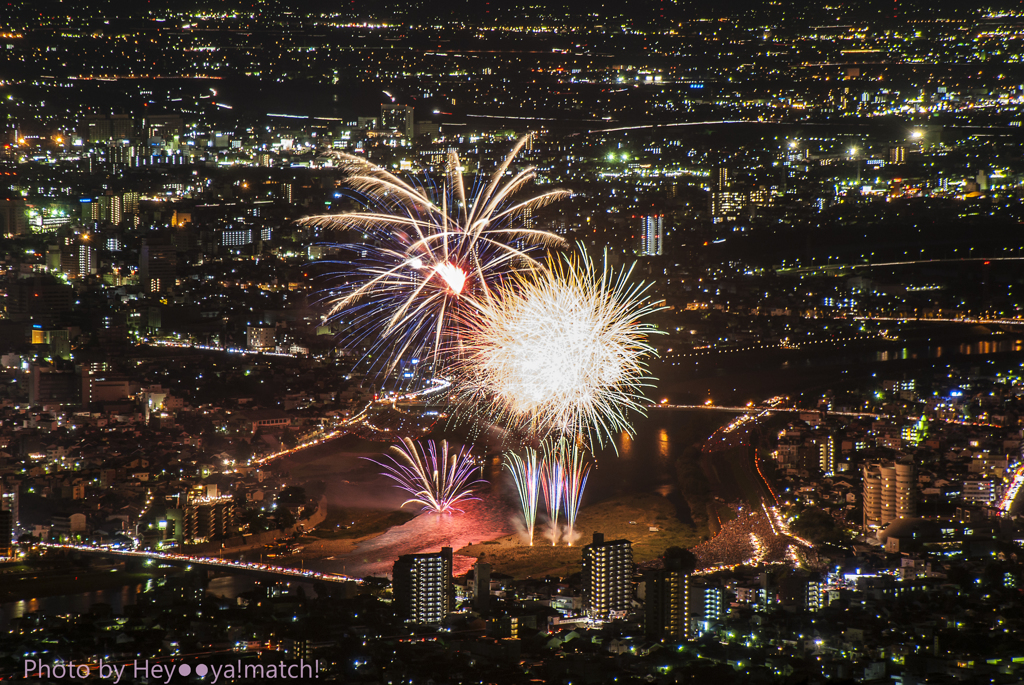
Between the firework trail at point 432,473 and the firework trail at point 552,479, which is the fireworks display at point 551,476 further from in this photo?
the firework trail at point 432,473

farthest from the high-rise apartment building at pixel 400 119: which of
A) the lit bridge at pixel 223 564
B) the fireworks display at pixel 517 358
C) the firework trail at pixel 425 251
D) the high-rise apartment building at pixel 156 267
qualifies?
the lit bridge at pixel 223 564

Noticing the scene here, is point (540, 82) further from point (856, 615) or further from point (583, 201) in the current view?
point (856, 615)

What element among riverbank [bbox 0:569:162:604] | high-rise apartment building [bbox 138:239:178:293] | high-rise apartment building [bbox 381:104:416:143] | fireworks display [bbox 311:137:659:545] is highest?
high-rise apartment building [bbox 381:104:416:143]

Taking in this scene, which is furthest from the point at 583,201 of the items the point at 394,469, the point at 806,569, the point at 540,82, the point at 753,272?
the point at 806,569

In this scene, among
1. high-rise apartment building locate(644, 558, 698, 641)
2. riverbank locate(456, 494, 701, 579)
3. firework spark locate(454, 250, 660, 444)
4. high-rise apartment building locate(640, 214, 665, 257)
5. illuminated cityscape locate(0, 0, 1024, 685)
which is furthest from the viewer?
high-rise apartment building locate(640, 214, 665, 257)

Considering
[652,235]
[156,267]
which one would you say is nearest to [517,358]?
[652,235]

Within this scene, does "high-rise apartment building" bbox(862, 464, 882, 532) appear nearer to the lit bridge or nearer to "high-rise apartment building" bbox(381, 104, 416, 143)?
the lit bridge

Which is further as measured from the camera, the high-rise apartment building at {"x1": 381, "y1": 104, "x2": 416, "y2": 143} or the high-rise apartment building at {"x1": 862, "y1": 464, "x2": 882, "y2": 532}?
the high-rise apartment building at {"x1": 381, "y1": 104, "x2": 416, "y2": 143}

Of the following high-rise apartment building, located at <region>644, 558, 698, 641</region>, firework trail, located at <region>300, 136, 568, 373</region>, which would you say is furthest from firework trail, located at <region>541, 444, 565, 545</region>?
high-rise apartment building, located at <region>644, 558, 698, 641</region>
